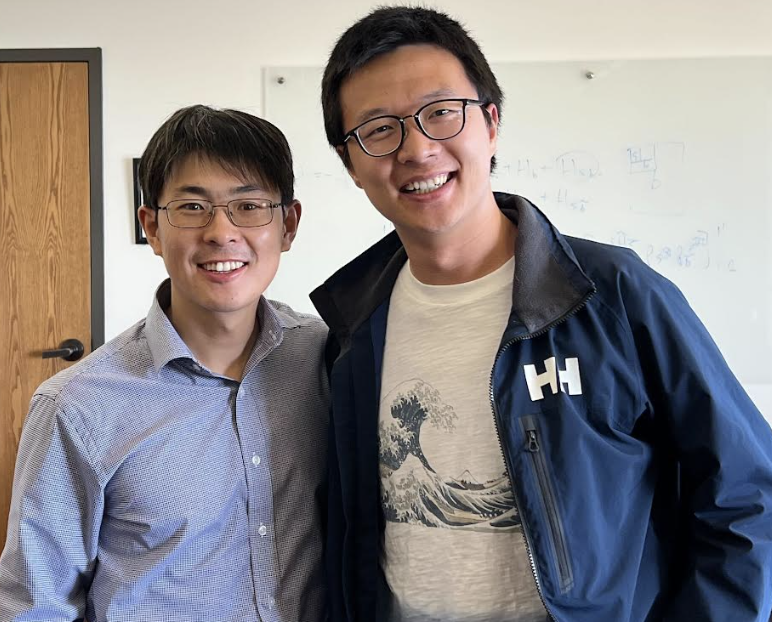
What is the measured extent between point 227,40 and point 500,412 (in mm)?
2364

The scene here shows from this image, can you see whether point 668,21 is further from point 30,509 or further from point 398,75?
point 30,509

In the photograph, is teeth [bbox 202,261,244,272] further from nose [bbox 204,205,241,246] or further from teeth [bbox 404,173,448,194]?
teeth [bbox 404,173,448,194]

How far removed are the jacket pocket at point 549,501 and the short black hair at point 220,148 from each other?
0.66 m

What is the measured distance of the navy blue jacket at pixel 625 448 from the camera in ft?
3.32

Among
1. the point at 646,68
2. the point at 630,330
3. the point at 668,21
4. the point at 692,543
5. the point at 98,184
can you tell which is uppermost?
the point at 668,21

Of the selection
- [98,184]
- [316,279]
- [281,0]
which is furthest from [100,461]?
[281,0]

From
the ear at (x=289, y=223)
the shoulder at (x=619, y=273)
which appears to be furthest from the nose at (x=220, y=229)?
the shoulder at (x=619, y=273)

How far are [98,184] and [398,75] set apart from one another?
7.06 ft

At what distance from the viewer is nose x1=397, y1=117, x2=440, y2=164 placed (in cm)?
114

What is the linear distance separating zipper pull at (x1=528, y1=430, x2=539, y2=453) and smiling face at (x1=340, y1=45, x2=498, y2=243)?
353 millimetres

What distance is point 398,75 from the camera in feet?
3.86

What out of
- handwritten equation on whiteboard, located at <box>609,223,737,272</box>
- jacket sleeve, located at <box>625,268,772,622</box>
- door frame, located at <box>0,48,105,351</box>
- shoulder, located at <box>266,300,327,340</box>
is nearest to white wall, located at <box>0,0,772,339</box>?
door frame, located at <box>0,48,105,351</box>

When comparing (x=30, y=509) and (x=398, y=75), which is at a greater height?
(x=398, y=75)

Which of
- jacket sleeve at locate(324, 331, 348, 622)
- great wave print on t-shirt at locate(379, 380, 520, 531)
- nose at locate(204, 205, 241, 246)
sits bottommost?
jacket sleeve at locate(324, 331, 348, 622)
